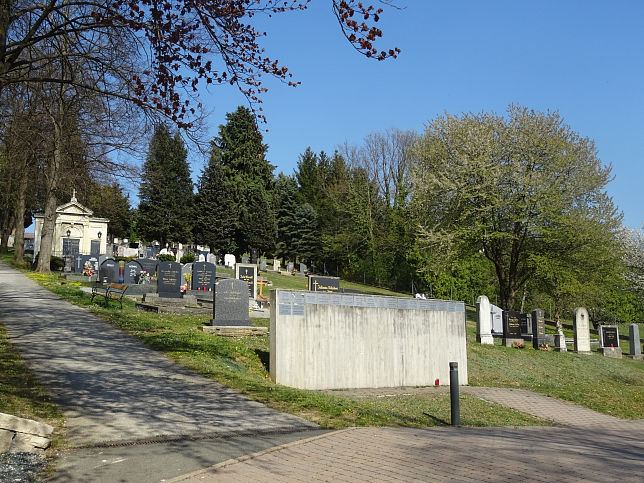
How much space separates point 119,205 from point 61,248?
2652 cm

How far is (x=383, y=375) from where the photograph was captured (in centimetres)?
1298

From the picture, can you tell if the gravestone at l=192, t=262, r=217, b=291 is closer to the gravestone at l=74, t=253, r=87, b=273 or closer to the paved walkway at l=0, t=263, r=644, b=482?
the gravestone at l=74, t=253, r=87, b=273

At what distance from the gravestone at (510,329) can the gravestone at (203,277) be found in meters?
12.7

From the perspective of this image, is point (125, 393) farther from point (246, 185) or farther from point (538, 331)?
point (246, 185)

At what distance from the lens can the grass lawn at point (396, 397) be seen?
895 cm

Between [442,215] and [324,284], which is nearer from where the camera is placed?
[324,284]

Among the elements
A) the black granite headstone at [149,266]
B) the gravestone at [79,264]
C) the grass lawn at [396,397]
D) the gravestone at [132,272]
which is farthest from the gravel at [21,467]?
the gravestone at [79,264]

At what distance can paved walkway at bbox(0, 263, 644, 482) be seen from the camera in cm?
529

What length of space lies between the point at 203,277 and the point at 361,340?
13287mm

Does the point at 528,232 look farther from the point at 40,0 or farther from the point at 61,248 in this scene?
the point at 61,248

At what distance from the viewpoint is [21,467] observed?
509 cm

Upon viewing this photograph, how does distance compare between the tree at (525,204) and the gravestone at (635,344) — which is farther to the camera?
the tree at (525,204)

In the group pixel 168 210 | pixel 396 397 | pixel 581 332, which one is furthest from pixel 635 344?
pixel 168 210

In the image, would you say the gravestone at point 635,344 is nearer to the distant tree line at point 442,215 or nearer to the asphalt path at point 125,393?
the distant tree line at point 442,215
